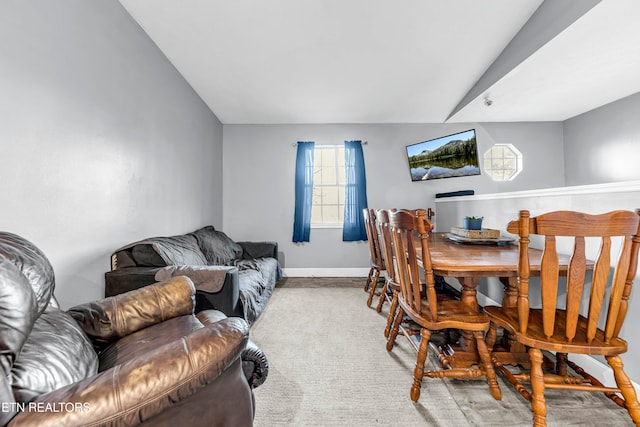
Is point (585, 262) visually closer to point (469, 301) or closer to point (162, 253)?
point (469, 301)

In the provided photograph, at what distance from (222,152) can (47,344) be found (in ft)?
12.8

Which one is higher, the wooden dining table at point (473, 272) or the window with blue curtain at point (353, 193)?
the window with blue curtain at point (353, 193)

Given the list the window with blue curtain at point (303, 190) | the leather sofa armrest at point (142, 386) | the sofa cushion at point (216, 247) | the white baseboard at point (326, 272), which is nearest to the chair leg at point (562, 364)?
Answer: the leather sofa armrest at point (142, 386)

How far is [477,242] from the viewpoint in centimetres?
229

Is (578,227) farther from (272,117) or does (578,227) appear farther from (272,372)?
Answer: (272,117)

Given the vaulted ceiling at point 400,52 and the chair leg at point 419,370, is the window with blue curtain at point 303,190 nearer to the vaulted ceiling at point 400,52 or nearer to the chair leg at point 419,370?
the vaulted ceiling at point 400,52

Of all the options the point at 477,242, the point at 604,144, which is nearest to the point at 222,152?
the point at 477,242

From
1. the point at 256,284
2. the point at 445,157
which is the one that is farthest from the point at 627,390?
the point at 445,157

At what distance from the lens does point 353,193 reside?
4.36 metres

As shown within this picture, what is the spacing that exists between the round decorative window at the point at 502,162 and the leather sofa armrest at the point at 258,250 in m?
3.72

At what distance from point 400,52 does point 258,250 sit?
2.96 metres

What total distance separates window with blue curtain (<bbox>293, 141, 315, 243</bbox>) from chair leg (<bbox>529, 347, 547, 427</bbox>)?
11.0ft

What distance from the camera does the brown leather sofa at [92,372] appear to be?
0.64m

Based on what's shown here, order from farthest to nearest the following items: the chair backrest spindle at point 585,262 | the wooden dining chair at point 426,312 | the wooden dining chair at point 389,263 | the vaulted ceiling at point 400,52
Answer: the vaulted ceiling at point 400,52
the wooden dining chair at point 389,263
the wooden dining chair at point 426,312
the chair backrest spindle at point 585,262
